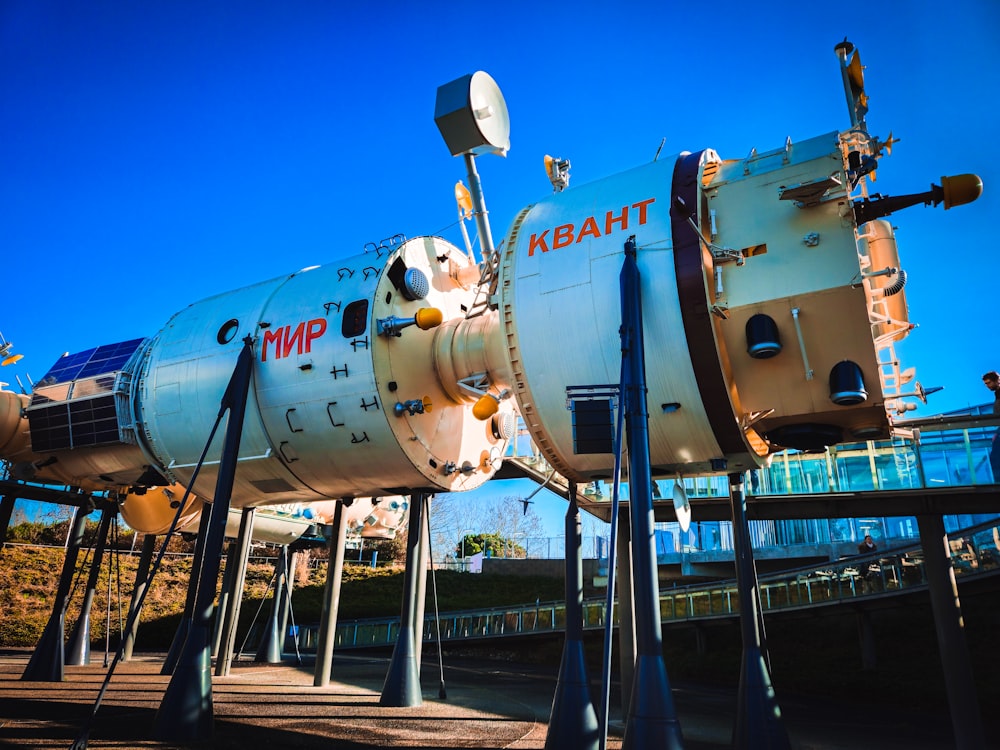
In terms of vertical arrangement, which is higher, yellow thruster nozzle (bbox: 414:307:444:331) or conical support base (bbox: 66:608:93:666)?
yellow thruster nozzle (bbox: 414:307:444:331)

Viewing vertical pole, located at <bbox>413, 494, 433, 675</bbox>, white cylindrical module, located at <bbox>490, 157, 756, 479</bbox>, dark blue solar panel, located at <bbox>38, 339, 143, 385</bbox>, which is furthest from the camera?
dark blue solar panel, located at <bbox>38, 339, 143, 385</bbox>

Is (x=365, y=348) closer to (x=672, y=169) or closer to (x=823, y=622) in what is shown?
(x=672, y=169)

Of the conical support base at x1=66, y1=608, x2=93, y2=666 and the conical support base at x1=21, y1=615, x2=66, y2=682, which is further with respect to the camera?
the conical support base at x1=66, y1=608, x2=93, y2=666

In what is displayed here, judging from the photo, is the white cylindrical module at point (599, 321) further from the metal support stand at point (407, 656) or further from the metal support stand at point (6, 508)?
the metal support stand at point (6, 508)

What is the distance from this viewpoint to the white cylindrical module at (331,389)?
1257 centimetres

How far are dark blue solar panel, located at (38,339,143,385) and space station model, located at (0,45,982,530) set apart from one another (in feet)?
1.56

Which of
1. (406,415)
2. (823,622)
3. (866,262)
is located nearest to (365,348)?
(406,415)

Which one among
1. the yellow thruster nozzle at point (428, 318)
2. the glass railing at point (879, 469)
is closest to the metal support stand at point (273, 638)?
the glass railing at point (879, 469)

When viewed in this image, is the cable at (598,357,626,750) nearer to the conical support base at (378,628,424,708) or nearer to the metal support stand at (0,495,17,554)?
the conical support base at (378,628,424,708)

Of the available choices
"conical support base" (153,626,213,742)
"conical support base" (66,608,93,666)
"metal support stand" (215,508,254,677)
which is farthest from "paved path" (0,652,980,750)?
"conical support base" (66,608,93,666)

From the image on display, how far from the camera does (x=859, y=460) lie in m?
15.8

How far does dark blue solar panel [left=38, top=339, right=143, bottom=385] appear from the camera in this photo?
15.9m

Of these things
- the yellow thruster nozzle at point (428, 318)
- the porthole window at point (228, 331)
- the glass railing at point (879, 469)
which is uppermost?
the porthole window at point (228, 331)

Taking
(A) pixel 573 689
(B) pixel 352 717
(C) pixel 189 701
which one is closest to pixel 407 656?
(B) pixel 352 717
